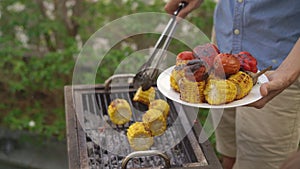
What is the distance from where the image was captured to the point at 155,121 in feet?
7.26

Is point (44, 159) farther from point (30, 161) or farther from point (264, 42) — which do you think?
point (264, 42)

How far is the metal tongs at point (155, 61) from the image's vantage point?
7.36 ft

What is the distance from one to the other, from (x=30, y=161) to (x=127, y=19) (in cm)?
140

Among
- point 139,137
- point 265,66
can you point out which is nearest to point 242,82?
point 265,66

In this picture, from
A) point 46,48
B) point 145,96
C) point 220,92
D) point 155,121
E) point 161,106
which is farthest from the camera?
point 46,48

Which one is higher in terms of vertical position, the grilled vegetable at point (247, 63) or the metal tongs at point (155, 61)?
the metal tongs at point (155, 61)

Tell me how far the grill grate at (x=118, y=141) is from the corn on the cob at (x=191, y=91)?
1.02ft

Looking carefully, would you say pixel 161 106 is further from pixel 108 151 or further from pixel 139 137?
pixel 108 151

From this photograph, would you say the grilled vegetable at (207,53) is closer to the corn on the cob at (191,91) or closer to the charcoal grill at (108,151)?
the corn on the cob at (191,91)

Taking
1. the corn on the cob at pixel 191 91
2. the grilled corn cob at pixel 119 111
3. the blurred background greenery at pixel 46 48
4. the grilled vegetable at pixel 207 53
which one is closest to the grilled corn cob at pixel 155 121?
the grilled corn cob at pixel 119 111

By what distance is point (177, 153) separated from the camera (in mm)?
2252

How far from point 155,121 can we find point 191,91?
0.31 meters

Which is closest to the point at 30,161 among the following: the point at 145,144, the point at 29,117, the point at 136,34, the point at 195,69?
the point at 29,117

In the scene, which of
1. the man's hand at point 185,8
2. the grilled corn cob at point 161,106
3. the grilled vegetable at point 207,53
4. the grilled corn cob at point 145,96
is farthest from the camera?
the man's hand at point 185,8
